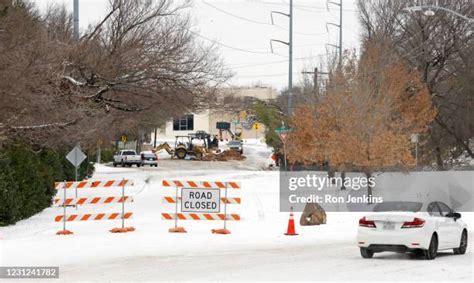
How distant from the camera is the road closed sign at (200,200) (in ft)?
81.3

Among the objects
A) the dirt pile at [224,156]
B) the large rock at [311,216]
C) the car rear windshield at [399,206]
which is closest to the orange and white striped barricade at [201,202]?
the large rock at [311,216]

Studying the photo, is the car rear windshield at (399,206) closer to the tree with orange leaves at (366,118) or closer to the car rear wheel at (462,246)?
the car rear wheel at (462,246)

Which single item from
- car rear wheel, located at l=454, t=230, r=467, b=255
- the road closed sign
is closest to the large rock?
the road closed sign

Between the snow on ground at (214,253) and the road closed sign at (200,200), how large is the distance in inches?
28.7

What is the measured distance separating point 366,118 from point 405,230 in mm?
21263

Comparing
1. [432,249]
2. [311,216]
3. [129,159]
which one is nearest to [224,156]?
[129,159]

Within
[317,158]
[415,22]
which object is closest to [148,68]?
[317,158]

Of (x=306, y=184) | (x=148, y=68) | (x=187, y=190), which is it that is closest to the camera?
(x=187, y=190)

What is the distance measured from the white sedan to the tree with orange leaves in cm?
1771

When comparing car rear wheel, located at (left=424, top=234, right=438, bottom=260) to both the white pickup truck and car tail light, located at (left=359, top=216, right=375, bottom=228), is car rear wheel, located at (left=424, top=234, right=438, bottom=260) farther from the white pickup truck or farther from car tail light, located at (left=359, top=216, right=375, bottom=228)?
the white pickup truck

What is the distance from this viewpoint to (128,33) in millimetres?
35219

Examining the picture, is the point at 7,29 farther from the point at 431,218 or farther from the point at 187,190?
the point at 431,218

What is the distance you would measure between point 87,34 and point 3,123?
35.4 feet

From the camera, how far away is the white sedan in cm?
1783
